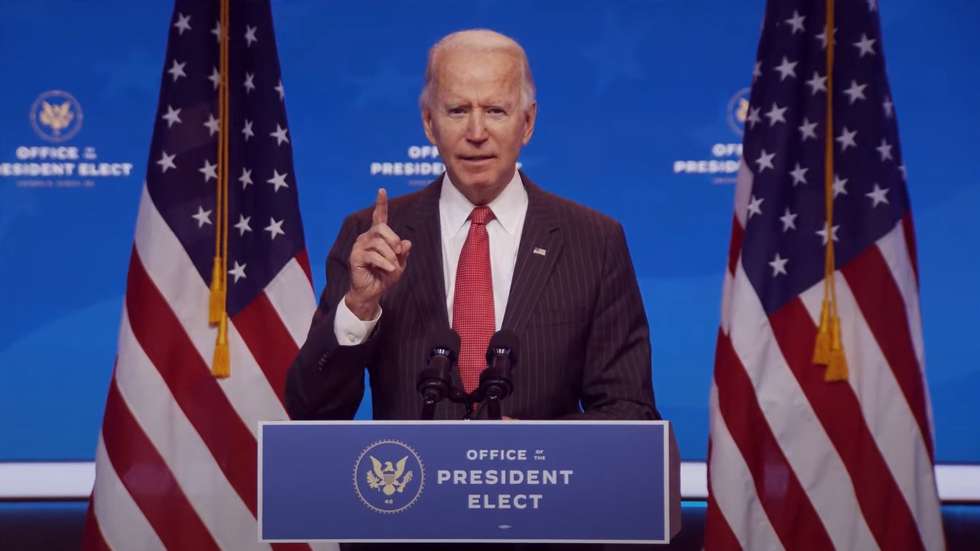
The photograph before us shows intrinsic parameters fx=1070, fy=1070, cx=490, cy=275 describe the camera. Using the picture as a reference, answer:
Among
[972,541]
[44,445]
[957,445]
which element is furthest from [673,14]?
[44,445]

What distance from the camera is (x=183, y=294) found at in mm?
3752

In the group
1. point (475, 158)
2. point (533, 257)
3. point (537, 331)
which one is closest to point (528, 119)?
point (475, 158)

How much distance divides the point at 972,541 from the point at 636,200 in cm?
180

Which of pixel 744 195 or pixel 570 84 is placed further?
pixel 570 84

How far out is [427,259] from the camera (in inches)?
78.3

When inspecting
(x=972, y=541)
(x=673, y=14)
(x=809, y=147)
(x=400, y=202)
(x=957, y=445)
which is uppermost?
(x=673, y=14)

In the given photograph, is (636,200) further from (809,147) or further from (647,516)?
(647,516)

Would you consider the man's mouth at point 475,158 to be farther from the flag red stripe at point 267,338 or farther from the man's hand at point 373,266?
the flag red stripe at point 267,338

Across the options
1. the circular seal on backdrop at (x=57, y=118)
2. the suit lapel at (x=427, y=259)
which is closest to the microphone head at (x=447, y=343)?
the suit lapel at (x=427, y=259)

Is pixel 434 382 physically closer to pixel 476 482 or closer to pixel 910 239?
pixel 476 482

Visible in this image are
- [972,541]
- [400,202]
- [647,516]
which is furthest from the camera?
[972,541]

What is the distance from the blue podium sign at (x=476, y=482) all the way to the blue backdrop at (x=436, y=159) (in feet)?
9.08

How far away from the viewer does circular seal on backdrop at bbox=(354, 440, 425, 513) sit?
1.39 metres

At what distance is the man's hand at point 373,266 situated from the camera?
5.33 ft
